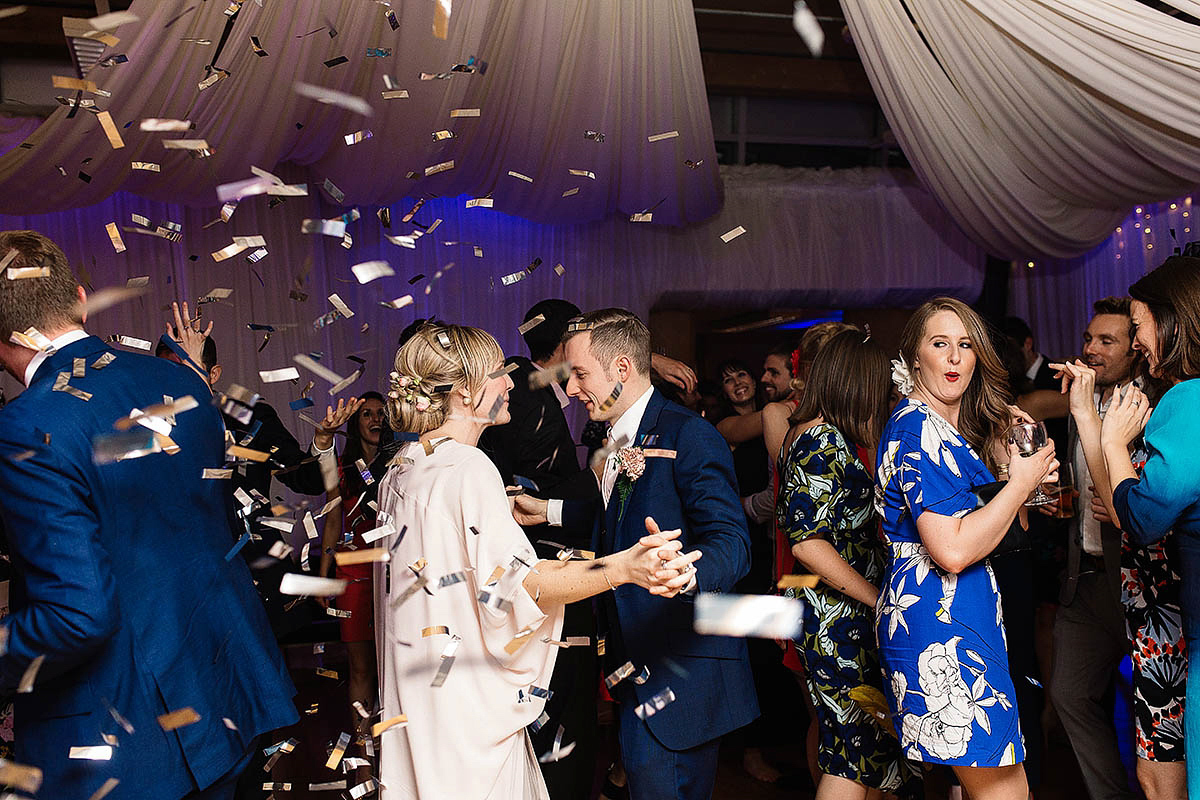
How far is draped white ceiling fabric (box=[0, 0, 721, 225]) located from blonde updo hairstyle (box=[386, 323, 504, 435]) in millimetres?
1566

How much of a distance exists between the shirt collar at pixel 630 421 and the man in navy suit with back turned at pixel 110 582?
0.95m

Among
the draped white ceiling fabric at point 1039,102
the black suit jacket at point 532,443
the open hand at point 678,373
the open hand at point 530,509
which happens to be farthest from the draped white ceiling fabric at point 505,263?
the open hand at point 530,509

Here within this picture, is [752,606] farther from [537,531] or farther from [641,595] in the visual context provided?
[641,595]

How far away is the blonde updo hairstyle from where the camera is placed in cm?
227

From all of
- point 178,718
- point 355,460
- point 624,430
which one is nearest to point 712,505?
point 624,430

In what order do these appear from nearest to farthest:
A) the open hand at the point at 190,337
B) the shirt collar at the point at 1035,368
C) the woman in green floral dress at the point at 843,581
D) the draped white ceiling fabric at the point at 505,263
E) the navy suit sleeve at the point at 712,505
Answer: the navy suit sleeve at the point at 712,505 < the woman in green floral dress at the point at 843,581 < the open hand at the point at 190,337 < the shirt collar at the point at 1035,368 < the draped white ceiling fabric at the point at 505,263

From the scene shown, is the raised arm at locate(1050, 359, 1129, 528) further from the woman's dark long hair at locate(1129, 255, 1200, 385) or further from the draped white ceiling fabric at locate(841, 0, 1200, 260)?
the draped white ceiling fabric at locate(841, 0, 1200, 260)

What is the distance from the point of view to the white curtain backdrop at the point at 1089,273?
6.02m

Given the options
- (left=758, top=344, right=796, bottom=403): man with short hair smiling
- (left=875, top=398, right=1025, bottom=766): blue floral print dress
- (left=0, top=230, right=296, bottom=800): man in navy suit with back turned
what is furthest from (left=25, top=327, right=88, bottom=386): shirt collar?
(left=758, top=344, right=796, bottom=403): man with short hair smiling

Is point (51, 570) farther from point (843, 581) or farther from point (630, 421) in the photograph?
point (843, 581)

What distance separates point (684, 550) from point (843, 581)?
527 mm

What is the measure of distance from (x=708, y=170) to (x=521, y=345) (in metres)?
1.66

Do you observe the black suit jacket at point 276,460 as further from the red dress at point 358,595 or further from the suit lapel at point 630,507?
the suit lapel at point 630,507

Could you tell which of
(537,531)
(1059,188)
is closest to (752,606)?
(537,531)
